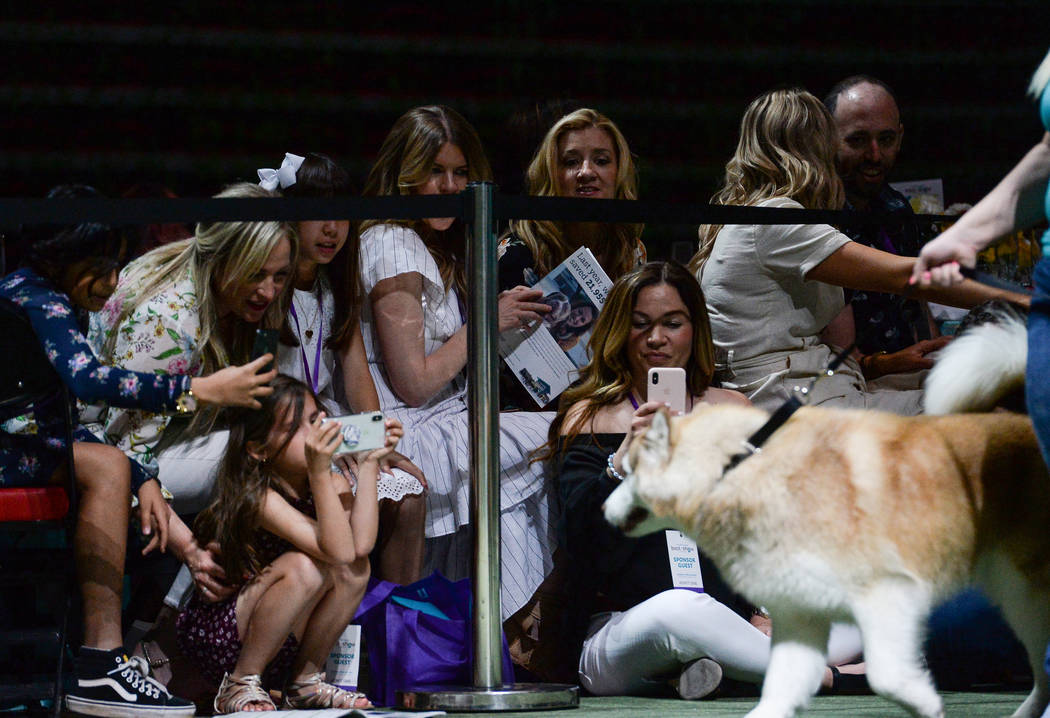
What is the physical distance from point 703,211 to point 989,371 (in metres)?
1.02

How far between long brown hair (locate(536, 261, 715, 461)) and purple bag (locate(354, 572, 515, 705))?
0.49 metres

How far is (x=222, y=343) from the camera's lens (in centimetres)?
319

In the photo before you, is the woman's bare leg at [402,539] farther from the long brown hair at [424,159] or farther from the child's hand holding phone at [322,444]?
the long brown hair at [424,159]

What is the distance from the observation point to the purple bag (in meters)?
3.11

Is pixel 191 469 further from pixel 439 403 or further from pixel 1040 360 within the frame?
pixel 1040 360

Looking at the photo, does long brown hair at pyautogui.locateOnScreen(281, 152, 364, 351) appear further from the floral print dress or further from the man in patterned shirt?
the man in patterned shirt

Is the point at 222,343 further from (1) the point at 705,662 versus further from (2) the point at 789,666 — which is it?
(2) the point at 789,666

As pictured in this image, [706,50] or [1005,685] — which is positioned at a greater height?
[706,50]

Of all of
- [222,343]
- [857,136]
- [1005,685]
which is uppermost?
[857,136]

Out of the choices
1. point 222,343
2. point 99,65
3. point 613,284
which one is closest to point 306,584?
point 222,343

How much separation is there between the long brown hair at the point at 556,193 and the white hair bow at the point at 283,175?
2.17 feet

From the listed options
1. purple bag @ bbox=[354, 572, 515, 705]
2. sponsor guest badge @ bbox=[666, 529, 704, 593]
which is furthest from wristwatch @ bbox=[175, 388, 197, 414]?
sponsor guest badge @ bbox=[666, 529, 704, 593]

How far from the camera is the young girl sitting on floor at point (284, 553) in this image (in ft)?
9.66

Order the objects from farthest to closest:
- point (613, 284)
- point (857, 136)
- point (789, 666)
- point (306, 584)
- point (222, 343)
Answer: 1. point (857, 136)
2. point (613, 284)
3. point (222, 343)
4. point (306, 584)
5. point (789, 666)
